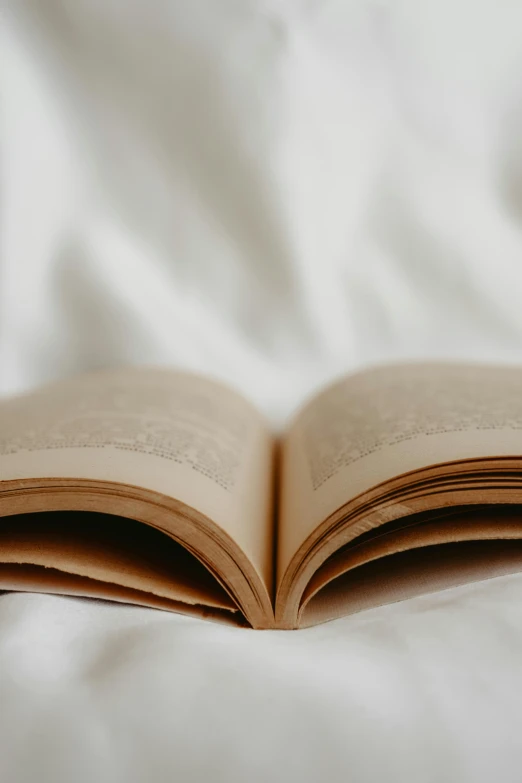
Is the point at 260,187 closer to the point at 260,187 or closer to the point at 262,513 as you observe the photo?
the point at 260,187

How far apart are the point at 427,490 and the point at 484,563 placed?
3.8 inches

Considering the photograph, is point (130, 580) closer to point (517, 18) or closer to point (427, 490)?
point (427, 490)

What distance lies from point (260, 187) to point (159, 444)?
0.63 meters

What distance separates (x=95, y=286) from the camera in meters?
1.16

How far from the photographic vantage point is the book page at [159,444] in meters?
0.59

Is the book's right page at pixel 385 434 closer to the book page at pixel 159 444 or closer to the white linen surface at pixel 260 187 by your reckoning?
the book page at pixel 159 444

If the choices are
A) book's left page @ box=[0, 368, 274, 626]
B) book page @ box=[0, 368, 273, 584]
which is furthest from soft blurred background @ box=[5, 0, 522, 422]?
book's left page @ box=[0, 368, 274, 626]

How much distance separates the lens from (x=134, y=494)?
562 millimetres

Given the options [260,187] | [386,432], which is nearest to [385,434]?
[386,432]

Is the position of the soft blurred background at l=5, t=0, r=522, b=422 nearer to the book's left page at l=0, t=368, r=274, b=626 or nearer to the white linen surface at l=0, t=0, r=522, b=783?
the white linen surface at l=0, t=0, r=522, b=783

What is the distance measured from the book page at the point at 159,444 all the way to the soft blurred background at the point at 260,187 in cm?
24

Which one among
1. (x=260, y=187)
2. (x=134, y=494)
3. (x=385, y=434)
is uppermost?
(x=260, y=187)

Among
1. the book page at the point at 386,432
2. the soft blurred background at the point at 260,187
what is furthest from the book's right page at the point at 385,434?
the soft blurred background at the point at 260,187

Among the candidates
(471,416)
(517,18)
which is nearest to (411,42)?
(517,18)
